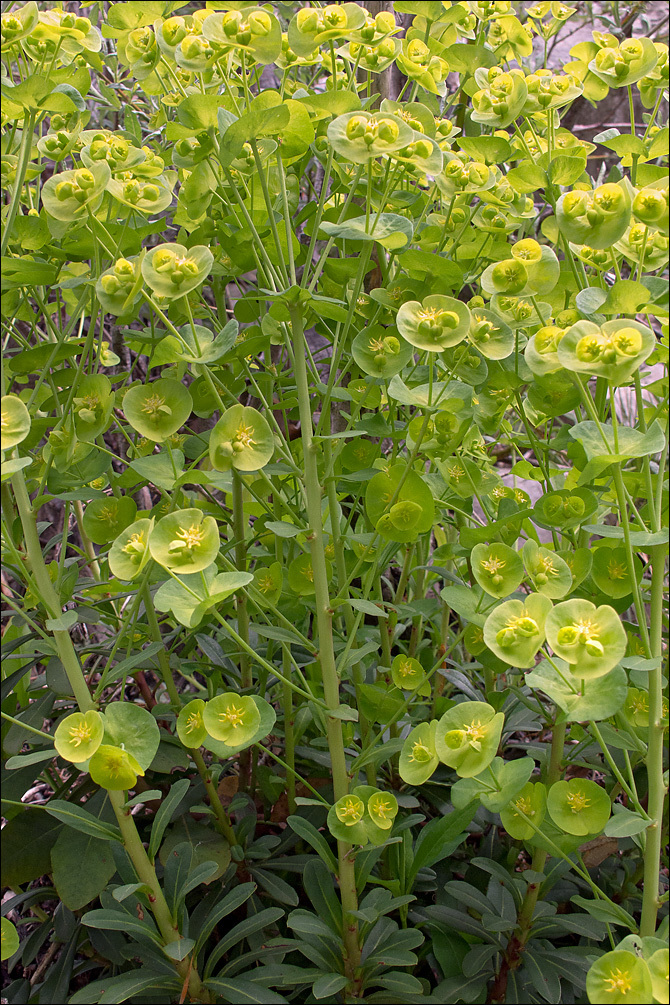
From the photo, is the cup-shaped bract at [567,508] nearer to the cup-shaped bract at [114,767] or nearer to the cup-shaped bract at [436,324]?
the cup-shaped bract at [436,324]

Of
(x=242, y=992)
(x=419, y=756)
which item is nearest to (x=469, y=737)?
(x=419, y=756)

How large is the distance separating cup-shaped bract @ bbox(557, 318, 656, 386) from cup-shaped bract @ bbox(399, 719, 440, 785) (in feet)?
1.20

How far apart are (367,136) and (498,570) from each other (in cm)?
43

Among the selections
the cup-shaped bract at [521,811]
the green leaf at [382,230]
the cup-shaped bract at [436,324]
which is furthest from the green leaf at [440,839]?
the green leaf at [382,230]

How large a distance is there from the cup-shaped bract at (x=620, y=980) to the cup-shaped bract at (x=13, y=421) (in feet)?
2.10

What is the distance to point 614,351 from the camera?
0.62 m

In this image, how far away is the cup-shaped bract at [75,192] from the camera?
2.27 ft

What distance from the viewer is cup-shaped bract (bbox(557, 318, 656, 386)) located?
24.7 inches

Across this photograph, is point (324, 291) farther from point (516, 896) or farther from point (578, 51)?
point (516, 896)

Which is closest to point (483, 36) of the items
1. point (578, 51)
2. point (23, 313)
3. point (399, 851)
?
point (578, 51)

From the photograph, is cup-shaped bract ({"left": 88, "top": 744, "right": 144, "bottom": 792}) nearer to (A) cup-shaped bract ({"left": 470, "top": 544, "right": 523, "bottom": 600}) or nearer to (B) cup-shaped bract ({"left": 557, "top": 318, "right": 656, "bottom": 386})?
(A) cup-shaped bract ({"left": 470, "top": 544, "right": 523, "bottom": 600})

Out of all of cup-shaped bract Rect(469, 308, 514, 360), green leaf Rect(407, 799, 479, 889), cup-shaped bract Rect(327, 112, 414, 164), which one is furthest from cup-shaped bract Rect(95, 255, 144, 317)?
green leaf Rect(407, 799, 479, 889)

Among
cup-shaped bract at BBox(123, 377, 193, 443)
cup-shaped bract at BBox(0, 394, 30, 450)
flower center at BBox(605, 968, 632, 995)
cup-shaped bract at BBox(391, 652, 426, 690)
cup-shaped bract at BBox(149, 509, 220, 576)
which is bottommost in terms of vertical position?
cup-shaped bract at BBox(391, 652, 426, 690)

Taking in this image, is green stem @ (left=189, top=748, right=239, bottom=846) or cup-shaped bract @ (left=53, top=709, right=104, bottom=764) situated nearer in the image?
cup-shaped bract @ (left=53, top=709, right=104, bottom=764)
